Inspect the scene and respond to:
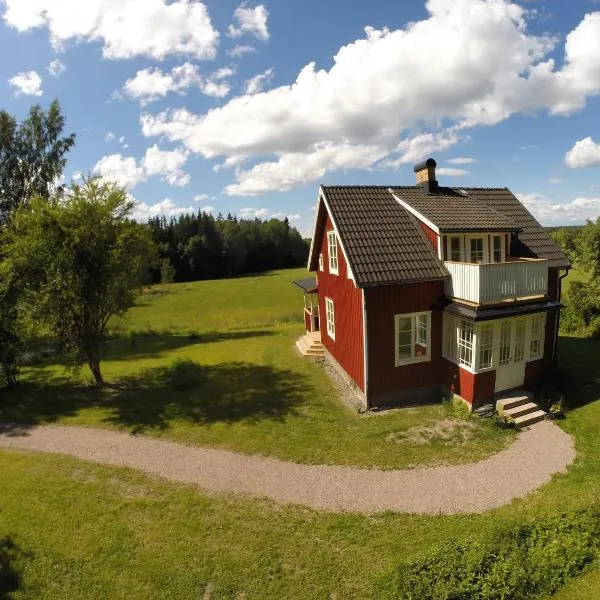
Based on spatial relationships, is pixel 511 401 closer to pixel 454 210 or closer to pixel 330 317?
pixel 454 210

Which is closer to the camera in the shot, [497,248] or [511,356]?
[511,356]

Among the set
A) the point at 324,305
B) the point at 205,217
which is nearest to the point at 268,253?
the point at 205,217

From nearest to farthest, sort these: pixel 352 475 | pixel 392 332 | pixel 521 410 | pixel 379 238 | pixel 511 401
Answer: pixel 352 475 < pixel 521 410 < pixel 511 401 < pixel 392 332 < pixel 379 238

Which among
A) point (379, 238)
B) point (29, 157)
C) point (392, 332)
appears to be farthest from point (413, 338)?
point (29, 157)

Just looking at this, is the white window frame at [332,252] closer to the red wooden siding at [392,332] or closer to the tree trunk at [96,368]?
the red wooden siding at [392,332]

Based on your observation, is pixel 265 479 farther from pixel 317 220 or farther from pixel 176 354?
pixel 176 354

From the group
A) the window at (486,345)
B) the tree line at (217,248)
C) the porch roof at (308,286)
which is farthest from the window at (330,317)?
the tree line at (217,248)

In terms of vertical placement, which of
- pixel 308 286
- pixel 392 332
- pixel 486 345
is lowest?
pixel 486 345
